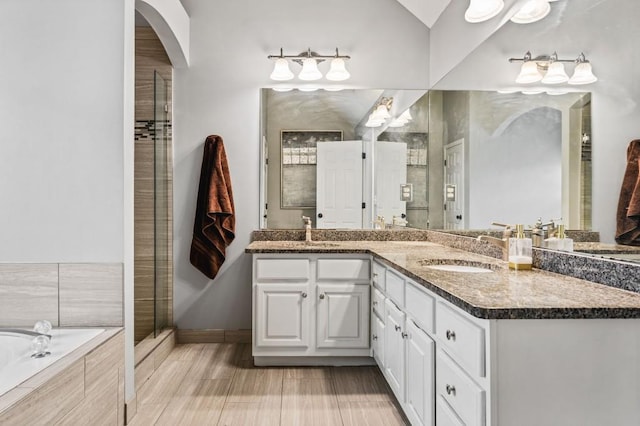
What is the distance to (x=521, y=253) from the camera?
2.02 m

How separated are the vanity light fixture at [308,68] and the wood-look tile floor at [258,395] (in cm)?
216

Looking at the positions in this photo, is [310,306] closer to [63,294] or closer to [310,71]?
[63,294]

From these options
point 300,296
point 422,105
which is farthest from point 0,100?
point 422,105

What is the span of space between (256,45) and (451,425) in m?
3.02

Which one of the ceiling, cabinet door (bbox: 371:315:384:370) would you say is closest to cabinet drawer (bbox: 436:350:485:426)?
cabinet door (bbox: 371:315:384:370)

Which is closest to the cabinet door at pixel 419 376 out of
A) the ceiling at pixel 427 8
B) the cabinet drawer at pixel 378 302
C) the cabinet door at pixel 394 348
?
the cabinet door at pixel 394 348

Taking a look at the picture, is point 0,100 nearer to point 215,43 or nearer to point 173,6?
point 173,6

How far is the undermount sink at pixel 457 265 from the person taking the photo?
2.20 metres

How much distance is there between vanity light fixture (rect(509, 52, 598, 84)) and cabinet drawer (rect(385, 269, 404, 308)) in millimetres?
1131

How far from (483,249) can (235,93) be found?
2.21 m

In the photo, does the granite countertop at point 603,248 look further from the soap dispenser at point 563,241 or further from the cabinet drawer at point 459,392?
the cabinet drawer at point 459,392

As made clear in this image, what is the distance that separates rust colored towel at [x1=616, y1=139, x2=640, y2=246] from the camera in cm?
143

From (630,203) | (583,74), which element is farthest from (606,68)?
(630,203)

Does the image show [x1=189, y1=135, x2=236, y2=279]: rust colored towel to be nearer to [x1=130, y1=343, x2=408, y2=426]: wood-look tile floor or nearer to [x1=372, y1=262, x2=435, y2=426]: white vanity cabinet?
[x1=130, y1=343, x2=408, y2=426]: wood-look tile floor
